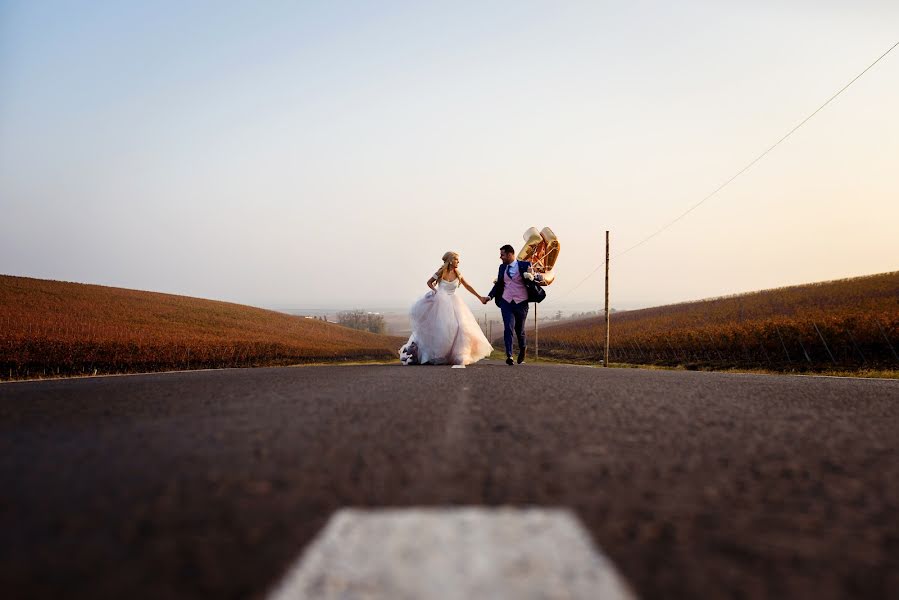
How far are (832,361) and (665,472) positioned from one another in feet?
108

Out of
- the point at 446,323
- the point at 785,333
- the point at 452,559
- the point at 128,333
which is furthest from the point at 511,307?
the point at 785,333

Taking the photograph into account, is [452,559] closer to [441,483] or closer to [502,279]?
[441,483]

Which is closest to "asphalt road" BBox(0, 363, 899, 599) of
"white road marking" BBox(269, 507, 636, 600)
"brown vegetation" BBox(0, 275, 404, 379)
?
"white road marking" BBox(269, 507, 636, 600)

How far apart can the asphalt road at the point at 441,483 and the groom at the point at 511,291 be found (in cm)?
828

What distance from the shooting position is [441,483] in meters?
2.73

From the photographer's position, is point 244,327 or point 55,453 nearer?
point 55,453

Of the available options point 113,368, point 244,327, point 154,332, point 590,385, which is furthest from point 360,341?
point 590,385

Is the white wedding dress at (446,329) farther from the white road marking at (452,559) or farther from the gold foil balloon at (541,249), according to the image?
the white road marking at (452,559)

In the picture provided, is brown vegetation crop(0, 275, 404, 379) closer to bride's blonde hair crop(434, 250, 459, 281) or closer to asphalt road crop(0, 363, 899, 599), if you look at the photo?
bride's blonde hair crop(434, 250, 459, 281)

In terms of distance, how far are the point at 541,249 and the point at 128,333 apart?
2324cm

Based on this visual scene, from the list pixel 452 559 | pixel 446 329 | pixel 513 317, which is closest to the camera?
pixel 452 559

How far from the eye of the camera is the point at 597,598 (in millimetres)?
1578

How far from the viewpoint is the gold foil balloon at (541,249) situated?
15.4 m

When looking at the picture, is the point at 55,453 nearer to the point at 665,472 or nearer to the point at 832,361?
the point at 665,472
